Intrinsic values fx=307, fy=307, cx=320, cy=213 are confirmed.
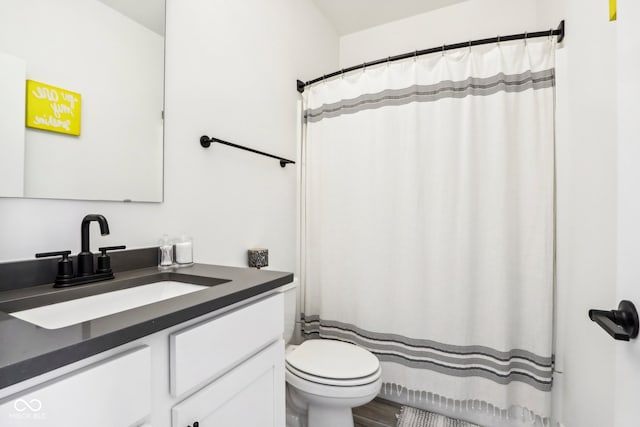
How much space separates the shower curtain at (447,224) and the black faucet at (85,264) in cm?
123

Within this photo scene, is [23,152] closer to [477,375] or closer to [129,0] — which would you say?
[129,0]

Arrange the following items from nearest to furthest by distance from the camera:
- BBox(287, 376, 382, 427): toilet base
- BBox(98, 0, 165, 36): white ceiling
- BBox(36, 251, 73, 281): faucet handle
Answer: BBox(36, 251, 73, 281): faucet handle → BBox(98, 0, 165, 36): white ceiling → BBox(287, 376, 382, 427): toilet base

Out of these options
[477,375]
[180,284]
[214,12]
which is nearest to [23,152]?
[180,284]

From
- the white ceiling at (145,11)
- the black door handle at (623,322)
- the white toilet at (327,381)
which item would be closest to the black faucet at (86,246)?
the white ceiling at (145,11)

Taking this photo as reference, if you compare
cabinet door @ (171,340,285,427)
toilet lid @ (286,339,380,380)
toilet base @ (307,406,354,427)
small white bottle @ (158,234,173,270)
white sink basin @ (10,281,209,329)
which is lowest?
toilet base @ (307,406,354,427)

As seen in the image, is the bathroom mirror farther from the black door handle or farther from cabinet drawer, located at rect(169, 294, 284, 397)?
the black door handle

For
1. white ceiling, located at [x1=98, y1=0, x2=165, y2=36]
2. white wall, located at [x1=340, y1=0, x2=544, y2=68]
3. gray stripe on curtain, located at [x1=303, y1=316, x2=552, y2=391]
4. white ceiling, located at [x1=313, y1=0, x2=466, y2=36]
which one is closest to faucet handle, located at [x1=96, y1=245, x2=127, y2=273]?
white ceiling, located at [x1=98, y1=0, x2=165, y2=36]

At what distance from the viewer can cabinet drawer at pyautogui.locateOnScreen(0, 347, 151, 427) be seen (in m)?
0.42

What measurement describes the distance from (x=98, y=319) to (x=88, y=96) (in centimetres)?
78

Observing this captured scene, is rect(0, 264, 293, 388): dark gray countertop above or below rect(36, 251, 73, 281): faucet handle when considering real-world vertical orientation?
below

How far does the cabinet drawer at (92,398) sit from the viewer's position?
1.38ft

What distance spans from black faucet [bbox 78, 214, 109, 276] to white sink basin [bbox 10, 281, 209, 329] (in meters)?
0.09

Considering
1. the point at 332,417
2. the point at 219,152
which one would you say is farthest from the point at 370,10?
the point at 332,417

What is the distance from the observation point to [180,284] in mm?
1036
